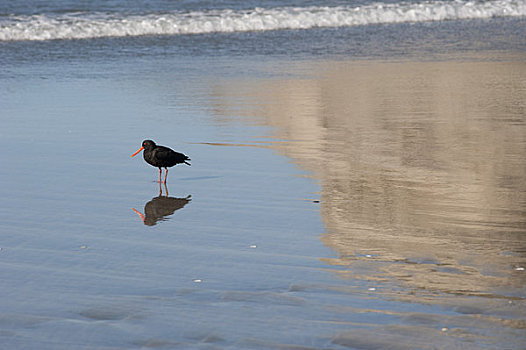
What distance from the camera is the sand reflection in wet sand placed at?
3.78 meters

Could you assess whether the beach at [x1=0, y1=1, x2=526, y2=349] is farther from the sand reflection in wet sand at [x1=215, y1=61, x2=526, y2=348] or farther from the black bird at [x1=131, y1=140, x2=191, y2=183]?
the black bird at [x1=131, y1=140, x2=191, y2=183]

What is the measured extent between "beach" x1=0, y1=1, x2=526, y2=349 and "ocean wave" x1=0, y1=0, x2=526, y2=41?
5947mm

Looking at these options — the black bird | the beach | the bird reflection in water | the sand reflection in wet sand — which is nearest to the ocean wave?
the beach

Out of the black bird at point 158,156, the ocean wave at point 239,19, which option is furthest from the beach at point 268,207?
the ocean wave at point 239,19

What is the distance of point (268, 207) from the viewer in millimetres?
5309

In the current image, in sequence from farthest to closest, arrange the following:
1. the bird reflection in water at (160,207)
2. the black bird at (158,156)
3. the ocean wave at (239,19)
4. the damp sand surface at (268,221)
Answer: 1. the ocean wave at (239,19)
2. the black bird at (158,156)
3. the bird reflection in water at (160,207)
4. the damp sand surface at (268,221)

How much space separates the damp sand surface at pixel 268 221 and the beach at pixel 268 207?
0.02 meters

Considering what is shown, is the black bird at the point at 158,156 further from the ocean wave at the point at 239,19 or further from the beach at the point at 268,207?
the ocean wave at the point at 239,19

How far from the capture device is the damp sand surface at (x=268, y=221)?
3459 mm

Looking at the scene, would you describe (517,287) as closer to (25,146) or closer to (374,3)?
(25,146)

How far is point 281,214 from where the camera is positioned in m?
5.16

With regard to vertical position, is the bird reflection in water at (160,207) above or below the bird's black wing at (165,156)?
below

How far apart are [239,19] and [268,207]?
1576cm

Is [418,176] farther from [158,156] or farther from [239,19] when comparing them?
[239,19]
